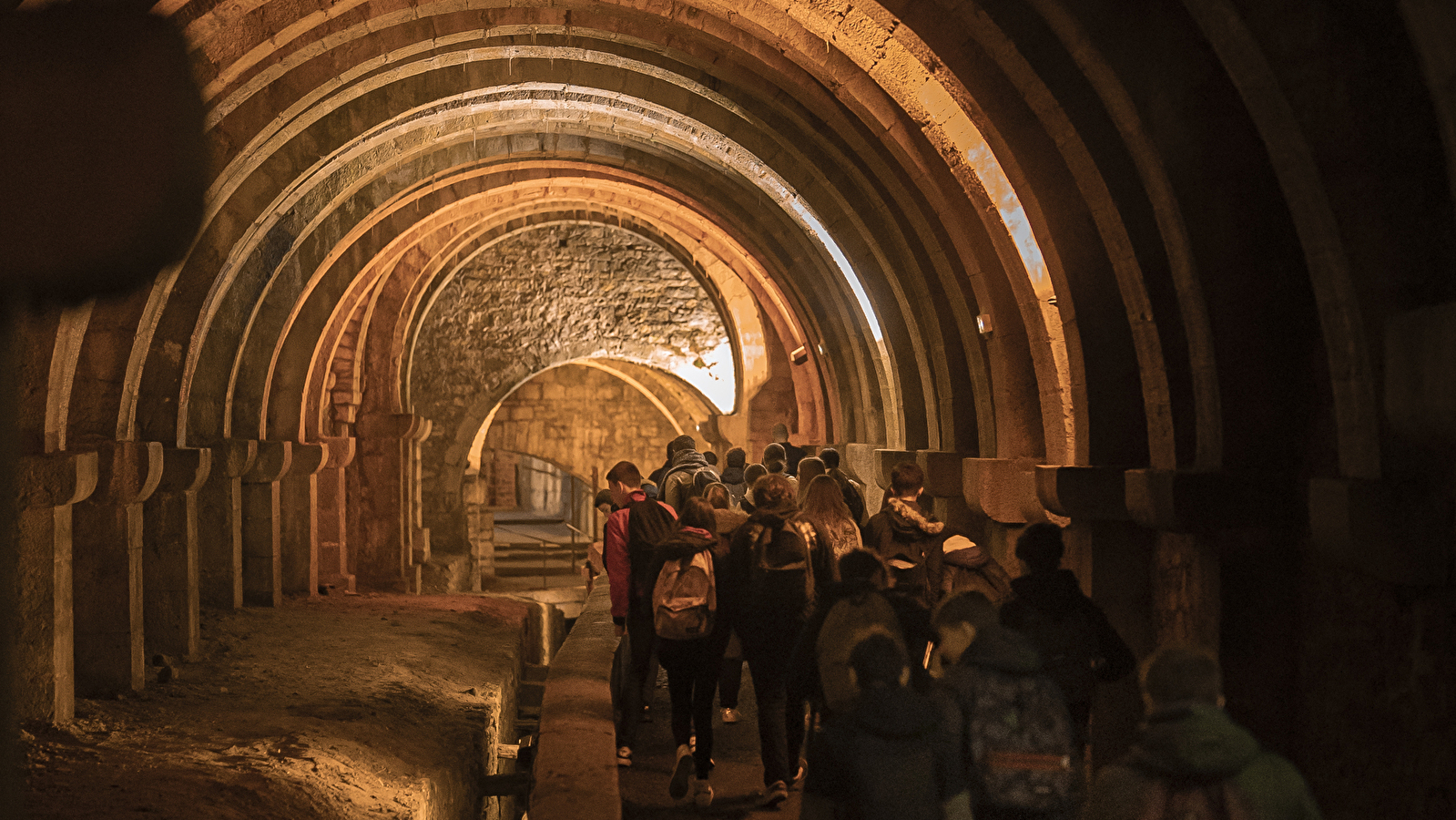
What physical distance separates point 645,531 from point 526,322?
37.2 feet

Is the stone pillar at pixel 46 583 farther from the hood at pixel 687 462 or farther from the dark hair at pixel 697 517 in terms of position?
the hood at pixel 687 462

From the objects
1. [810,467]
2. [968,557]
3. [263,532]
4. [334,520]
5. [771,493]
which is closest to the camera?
[968,557]

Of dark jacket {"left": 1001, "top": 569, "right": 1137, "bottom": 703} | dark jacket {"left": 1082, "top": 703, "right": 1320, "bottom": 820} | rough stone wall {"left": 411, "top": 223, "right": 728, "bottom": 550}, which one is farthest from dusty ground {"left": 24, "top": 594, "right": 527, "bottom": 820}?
rough stone wall {"left": 411, "top": 223, "right": 728, "bottom": 550}

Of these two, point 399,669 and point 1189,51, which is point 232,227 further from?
point 1189,51

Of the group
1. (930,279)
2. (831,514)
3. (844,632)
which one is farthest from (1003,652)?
(930,279)

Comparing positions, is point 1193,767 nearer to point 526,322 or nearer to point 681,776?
point 681,776

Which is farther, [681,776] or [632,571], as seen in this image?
[632,571]

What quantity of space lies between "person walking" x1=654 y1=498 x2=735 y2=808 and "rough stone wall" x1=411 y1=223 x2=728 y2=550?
11224mm

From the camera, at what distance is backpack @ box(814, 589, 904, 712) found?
3.62 metres

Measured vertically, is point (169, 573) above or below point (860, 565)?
below

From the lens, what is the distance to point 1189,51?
370 cm

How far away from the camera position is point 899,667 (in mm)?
2826

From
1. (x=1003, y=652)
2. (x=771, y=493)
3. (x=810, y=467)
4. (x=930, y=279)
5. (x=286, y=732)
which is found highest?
(x=930, y=279)

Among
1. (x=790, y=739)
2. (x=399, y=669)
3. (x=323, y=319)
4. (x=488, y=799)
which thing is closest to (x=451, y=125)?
(x=323, y=319)
